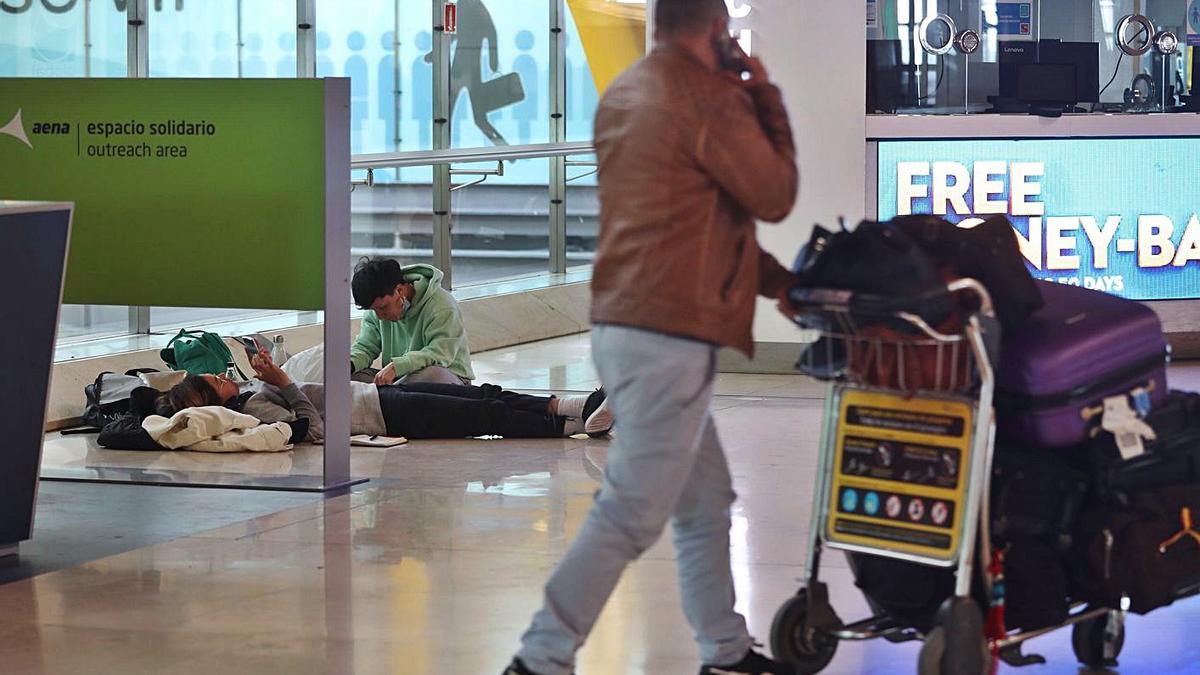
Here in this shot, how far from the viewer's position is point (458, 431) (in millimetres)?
7516

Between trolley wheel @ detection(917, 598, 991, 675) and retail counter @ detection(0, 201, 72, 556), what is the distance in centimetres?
273

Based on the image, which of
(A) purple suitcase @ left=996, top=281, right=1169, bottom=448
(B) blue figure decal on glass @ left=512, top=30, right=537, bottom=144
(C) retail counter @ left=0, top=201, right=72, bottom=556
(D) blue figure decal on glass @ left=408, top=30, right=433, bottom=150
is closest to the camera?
(A) purple suitcase @ left=996, top=281, right=1169, bottom=448

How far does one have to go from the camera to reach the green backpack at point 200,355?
25.4 ft

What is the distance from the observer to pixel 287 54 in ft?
37.0

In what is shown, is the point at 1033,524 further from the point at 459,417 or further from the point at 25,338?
the point at 459,417

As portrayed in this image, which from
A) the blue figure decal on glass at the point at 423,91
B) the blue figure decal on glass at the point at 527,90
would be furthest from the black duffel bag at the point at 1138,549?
the blue figure decal on glass at the point at 527,90

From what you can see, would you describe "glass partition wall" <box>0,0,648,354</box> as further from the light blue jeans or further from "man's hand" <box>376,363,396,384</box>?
the light blue jeans

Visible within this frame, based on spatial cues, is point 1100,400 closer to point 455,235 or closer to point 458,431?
point 458,431

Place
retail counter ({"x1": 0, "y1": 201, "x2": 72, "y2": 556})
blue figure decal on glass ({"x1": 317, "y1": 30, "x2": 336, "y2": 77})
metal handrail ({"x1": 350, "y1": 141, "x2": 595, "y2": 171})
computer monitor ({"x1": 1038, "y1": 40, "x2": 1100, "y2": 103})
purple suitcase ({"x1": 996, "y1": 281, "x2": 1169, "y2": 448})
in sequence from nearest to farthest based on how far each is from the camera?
purple suitcase ({"x1": 996, "y1": 281, "x2": 1169, "y2": 448}) → retail counter ({"x1": 0, "y1": 201, "x2": 72, "y2": 556}) → computer monitor ({"x1": 1038, "y1": 40, "x2": 1100, "y2": 103}) → metal handrail ({"x1": 350, "y1": 141, "x2": 595, "y2": 171}) → blue figure decal on glass ({"x1": 317, "y1": 30, "x2": 336, "y2": 77})

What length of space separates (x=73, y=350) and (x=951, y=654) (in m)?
6.08

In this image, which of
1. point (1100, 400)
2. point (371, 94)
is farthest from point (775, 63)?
point (1100, 400)

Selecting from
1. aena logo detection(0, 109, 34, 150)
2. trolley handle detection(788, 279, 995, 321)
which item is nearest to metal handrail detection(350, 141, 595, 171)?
aena logo detection(0, 109, 34, 150)

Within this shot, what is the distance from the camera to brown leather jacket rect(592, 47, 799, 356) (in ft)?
10.8

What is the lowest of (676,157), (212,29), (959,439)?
(959,439)
